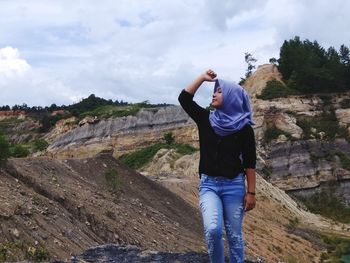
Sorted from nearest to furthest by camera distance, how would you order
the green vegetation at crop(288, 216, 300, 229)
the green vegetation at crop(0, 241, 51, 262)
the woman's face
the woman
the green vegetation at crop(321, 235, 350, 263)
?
the woman, the woman's face, the green vegetation at crop(0, 241, 51, 262), the green vegetation at crop(321, 235, 350, 263), the green vegetation at crop(288, 216, 300, 229)

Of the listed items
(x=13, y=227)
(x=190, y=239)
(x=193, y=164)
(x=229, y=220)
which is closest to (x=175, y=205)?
(x=190, y=239)

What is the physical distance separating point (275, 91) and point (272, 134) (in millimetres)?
7458

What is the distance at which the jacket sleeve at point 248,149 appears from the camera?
704 cm

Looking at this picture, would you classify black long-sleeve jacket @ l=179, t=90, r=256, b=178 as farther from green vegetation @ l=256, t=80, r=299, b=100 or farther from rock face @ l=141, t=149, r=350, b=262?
green vegetation @ l=256, t=80, r=299, b=100

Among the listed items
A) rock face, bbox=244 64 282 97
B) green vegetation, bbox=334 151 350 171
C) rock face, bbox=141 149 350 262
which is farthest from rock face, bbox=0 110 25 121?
green vegetation, bbox=334 151 350 171

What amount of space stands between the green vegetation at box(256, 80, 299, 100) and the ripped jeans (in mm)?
61380

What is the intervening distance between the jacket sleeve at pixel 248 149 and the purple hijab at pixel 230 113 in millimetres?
116

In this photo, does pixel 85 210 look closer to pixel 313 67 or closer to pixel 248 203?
pixel 248 203

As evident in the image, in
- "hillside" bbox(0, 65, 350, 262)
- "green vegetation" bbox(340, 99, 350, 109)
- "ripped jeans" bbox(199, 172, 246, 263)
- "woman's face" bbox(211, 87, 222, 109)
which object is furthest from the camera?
"green vegetation" bbox(340, 99, 350, 109)

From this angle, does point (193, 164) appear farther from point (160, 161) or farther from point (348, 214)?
point (348, 214)

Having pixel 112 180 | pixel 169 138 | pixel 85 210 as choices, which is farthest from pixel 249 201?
pixel 169 138

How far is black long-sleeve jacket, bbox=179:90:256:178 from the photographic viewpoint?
6.96 metres

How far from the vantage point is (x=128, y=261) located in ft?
27.5

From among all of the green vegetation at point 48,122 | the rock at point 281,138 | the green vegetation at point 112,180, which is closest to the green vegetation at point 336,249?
the green vegetation at point 112,180
